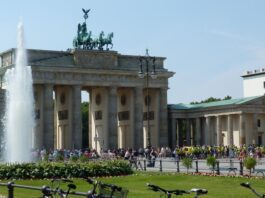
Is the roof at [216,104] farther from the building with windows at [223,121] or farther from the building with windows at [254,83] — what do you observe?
the building with windows at [254,83]

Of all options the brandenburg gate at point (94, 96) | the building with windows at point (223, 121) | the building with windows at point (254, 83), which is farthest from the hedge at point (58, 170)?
the building with windows at point (254, 83)

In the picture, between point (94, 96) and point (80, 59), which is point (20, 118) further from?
point (94, 96)

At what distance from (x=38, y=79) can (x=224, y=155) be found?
1172 inches

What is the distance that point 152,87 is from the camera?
3915 inches

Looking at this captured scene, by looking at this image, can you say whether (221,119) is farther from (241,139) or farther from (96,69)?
(96,69)

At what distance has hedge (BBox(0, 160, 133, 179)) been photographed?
34.1m

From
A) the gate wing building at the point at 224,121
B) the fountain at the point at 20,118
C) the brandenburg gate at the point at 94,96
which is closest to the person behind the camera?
the fountain at the point at 20,118

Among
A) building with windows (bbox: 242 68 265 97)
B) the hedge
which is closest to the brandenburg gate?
building with windows (bbox: 242 68 265 97)

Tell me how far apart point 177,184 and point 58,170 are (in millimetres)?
8171

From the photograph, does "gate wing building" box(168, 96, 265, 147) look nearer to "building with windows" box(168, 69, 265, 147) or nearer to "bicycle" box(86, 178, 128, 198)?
"building with windows" box(168, 69, 265, 147)

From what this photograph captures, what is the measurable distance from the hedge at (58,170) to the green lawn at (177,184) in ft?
4.04

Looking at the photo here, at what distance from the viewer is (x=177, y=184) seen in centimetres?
3119

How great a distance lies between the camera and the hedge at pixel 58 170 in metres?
34.1

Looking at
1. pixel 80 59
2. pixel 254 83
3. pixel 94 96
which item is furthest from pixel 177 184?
pixel 254 83
